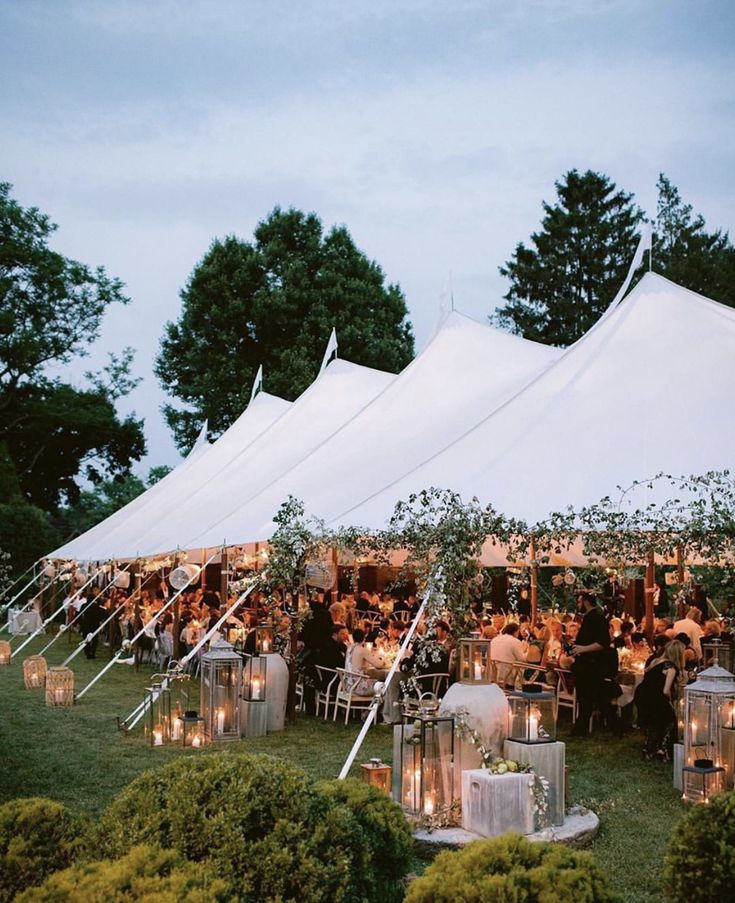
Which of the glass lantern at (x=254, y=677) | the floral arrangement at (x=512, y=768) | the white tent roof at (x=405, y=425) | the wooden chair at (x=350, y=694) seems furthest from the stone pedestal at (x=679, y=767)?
the glass lantern at (x=254, y=677)

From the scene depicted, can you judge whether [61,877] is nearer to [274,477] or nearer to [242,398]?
[274,477]

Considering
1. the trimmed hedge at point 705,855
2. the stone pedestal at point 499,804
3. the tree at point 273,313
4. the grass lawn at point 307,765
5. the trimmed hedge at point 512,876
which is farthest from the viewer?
the tree at point 273,313

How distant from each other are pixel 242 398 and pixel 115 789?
22.6m

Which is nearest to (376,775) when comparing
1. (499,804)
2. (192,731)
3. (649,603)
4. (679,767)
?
(499,804)

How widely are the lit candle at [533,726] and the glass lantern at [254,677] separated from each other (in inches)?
159

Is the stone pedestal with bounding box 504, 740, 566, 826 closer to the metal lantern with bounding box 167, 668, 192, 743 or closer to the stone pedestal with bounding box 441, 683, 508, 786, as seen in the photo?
the stone pedestal with bounding box 441, 683, 508, 786

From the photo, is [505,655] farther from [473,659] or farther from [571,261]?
[571,261]

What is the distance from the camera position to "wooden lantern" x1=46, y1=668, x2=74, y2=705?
11086 mm

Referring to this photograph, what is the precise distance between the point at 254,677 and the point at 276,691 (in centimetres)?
27

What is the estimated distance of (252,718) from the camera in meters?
9.25

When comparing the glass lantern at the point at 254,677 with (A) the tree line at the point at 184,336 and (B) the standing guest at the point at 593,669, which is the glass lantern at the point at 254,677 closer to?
(B) the standing guest at the point at 593,669

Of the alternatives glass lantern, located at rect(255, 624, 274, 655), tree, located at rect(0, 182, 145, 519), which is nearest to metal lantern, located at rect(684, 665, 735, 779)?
glass lantern, located at rect(255, 624, 274, 655)

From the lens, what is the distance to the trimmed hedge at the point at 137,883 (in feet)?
8.95

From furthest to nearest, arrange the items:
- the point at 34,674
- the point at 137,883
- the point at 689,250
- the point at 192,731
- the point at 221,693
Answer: the point at 689,250 → the point at 34,674 → the point at 221,693 → the point at 192,731 → the point at 137,883
